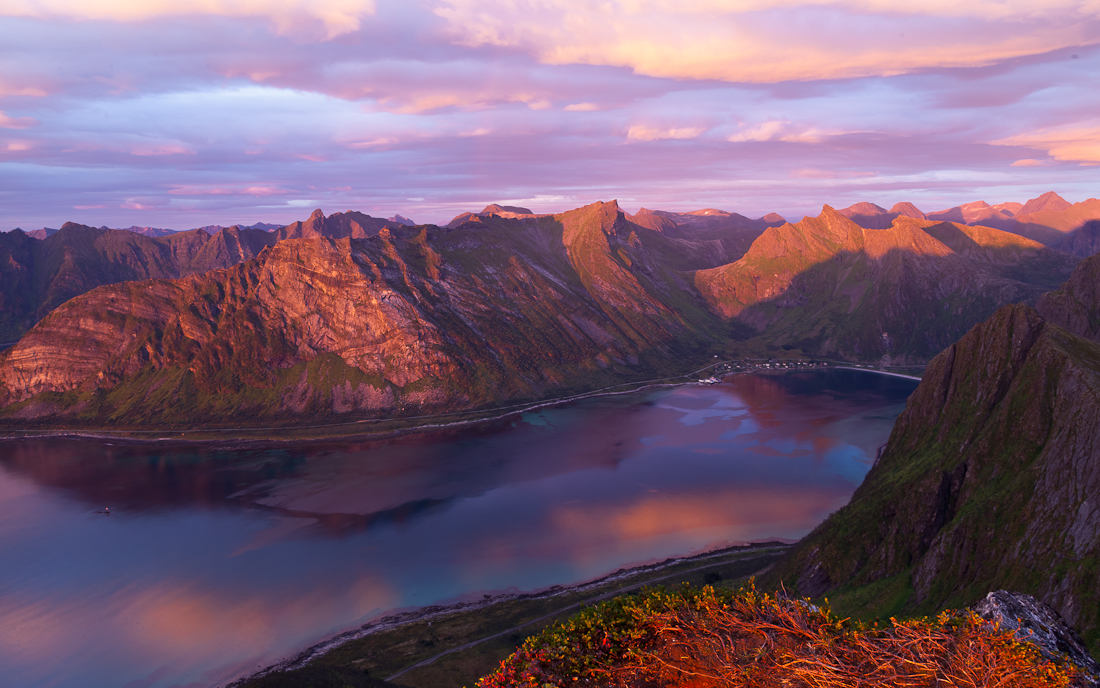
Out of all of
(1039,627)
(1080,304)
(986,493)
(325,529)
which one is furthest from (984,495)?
(325,529)

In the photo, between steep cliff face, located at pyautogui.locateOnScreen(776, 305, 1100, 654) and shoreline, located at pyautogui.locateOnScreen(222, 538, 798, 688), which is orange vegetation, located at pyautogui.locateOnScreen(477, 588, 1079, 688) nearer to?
steep cliff face, located at pyautogui.locateOnScreen(776, 305, 1100, 654)

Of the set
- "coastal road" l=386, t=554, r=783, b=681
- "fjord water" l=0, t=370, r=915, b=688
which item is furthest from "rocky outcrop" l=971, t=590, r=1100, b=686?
"fjord water" l=0, t=370, r=915, b=688

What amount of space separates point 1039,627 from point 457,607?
301 feet

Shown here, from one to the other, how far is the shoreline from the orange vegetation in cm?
7713

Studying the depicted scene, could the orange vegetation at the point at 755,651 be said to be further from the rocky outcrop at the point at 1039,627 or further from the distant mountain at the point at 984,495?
the distant mountain at the point at 984,495

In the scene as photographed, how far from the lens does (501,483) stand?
159 meters

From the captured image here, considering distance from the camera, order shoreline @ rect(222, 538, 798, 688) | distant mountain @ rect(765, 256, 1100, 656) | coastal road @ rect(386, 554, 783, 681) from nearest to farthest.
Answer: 1. distant mountain @ rect(765, 256, 1100, 656)
2. coastal road @ rect(386, 554, 783, 681)
3. shoreline @ rect(222, 538, 798, 688)

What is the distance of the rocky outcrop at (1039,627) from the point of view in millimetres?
19609

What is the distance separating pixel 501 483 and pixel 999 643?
147 m

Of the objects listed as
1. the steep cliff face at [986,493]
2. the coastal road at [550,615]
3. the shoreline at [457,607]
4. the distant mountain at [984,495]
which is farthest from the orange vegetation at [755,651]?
the shoreline at [457,607]

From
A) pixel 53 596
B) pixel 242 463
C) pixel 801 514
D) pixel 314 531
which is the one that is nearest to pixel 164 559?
pixel 53 596

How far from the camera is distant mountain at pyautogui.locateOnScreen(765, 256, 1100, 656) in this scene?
45688mm

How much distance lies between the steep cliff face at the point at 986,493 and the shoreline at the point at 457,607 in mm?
32057

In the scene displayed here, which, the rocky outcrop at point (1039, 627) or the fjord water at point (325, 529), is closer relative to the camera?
the rocky outcrop at point (1039, 627)
